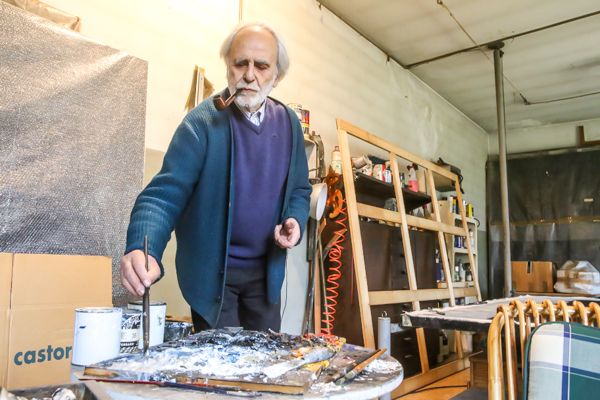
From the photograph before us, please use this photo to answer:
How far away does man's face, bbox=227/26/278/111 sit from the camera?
1.39 metres

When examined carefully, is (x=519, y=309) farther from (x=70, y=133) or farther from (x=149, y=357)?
(x=70, y=133)

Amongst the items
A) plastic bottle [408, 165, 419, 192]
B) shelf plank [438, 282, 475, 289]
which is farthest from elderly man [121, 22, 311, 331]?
shelf plank [438, 282, 475, 289]

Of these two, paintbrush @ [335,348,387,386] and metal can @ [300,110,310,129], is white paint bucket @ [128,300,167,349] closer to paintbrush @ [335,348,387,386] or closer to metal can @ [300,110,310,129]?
paintbrush @ [335,348,387,386]

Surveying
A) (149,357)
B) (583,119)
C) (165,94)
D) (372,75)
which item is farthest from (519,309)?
(583,119)

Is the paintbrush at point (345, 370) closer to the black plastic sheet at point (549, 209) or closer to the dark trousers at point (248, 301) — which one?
the dark trousers at point (248, 301)

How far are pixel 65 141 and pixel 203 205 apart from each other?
752mm

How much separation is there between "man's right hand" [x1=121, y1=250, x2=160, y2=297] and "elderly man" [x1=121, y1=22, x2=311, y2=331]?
0.57 feet

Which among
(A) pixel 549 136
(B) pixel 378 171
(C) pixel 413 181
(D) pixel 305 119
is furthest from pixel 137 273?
(A) pixel 549 136

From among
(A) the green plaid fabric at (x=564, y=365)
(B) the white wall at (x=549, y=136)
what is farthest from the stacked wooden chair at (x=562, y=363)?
(B) the white wall at (x=549, y=136)

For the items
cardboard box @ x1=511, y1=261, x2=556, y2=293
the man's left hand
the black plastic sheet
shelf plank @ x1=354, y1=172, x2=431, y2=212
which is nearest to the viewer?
the man's left hand

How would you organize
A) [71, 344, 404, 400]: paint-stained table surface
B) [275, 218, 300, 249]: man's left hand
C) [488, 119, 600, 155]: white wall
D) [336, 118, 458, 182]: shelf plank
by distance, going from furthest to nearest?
[488, 119, 600, 155]: white wall
[336, 118, 458, 182]: shelf plank
[275, 218, 300, 249]: man's left hand
[71, 344, 404, 400]: paint-stained table surface

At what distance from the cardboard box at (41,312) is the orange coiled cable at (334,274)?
74.7 inches

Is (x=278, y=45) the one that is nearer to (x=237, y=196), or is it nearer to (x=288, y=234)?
(x=237, y=196)

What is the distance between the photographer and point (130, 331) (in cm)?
93
